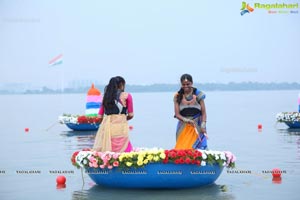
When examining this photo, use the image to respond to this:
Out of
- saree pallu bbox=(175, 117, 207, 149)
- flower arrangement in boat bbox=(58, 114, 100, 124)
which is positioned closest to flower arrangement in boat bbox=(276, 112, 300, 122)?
flower arrangement in boat bbox=(58, 114, 100, 124)

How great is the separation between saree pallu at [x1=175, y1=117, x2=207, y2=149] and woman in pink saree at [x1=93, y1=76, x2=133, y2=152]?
3.62 ft

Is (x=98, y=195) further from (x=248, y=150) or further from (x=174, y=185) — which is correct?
(x=248, y=150)

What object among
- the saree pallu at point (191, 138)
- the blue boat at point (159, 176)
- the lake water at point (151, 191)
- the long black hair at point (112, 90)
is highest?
the long black hair at point (112, 90)

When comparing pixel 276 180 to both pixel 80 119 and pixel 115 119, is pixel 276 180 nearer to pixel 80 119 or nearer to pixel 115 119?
pixel 115 119

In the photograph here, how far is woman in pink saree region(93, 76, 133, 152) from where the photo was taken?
1384cm

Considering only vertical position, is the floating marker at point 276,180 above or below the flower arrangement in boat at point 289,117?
below

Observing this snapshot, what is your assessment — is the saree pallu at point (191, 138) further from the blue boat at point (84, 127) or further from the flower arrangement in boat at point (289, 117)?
the flower arrangement in boat at point (289, 117)

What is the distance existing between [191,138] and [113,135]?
158 cm

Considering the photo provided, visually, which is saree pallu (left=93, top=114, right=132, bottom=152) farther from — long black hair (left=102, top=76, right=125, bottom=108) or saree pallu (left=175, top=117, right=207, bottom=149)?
saree pallu (left=175, top=117, right=207, bottom=149)

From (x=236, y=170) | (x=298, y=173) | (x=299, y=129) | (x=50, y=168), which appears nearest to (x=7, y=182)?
(x=50, y=168)

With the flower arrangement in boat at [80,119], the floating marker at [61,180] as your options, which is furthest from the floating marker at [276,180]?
the flower arrangement in boat at [80,119]

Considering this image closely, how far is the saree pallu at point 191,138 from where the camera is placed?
14.1 metres

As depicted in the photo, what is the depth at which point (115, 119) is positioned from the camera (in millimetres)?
13914

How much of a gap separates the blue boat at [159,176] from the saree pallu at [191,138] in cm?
68
